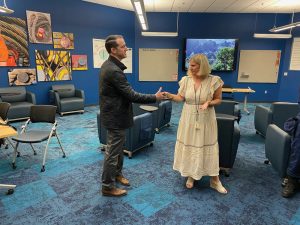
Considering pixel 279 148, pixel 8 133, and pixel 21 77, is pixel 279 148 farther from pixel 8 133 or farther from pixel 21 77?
pixel 21 77

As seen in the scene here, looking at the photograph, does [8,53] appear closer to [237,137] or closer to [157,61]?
[157,61]

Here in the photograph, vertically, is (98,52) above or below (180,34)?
below

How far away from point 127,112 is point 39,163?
183 centimetres

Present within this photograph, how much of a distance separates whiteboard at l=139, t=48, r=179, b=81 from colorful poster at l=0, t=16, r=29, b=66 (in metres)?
3.93

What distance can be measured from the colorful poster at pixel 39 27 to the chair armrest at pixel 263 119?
576 centimetres

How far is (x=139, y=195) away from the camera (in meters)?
2.54

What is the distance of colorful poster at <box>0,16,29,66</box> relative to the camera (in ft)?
18.1

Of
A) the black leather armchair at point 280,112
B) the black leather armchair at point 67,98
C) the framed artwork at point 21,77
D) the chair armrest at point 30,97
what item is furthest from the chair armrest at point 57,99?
the black leather armchair at point 280,112

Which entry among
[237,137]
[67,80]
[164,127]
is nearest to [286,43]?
[164,127]

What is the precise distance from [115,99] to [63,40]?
5.25 meters

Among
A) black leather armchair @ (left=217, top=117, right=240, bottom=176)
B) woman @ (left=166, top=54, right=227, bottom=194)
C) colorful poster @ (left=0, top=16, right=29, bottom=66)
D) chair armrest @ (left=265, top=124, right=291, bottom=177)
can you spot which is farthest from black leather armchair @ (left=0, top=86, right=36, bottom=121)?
chair armrest @ (left=265, top=124, right=291, bottom=177)

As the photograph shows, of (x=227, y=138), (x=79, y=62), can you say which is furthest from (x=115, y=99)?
(x=79, y=62)

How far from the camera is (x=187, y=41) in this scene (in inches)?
323

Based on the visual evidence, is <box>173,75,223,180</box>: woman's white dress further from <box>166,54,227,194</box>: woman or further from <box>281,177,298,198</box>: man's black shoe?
<box>281,177,298,198</box>: man's black shoe
